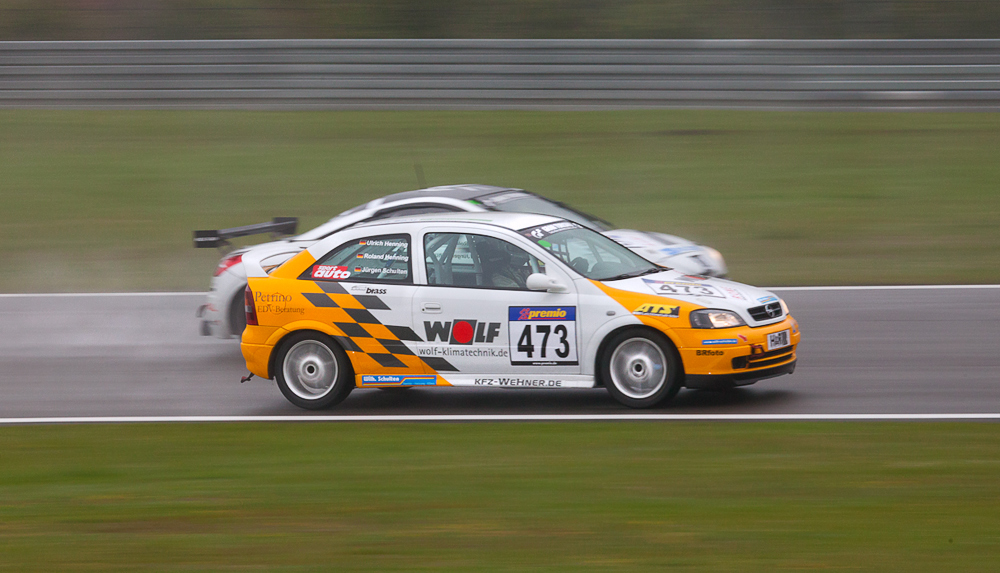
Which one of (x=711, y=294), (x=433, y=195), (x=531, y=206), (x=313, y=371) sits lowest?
(x=313, y=371)

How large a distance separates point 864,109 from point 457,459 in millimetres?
11781

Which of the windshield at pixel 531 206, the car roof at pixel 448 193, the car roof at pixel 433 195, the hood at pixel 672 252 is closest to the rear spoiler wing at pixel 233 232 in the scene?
the car roof at pixel 433 195

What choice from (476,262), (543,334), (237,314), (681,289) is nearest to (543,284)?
(543,334)

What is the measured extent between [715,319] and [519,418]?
1492mm

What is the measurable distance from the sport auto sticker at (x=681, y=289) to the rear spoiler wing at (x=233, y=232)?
3.92 meters

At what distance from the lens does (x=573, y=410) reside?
8.50 meters

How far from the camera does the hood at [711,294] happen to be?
27.1 ft

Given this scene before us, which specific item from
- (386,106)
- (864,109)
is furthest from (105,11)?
(864,109)

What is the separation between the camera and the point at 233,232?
10734mm

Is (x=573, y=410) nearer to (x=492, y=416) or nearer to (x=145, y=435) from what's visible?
(x=492, y=416)

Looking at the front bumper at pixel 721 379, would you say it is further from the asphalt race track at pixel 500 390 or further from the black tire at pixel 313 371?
the black tire at pixel 313 371

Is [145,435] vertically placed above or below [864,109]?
below

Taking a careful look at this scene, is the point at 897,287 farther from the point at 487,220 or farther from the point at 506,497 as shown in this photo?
the point at 506,497

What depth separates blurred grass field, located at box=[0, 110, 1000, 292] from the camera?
1458 cm
